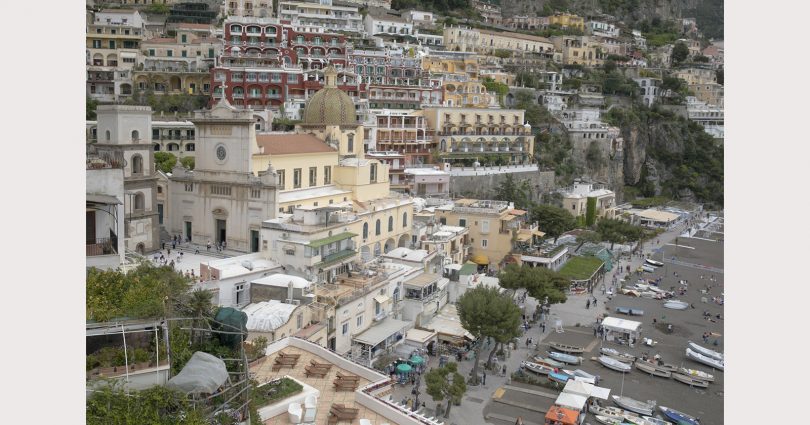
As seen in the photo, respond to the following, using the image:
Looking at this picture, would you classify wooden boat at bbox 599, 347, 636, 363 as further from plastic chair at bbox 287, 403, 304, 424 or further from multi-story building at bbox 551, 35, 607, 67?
multi-story building at bbox 551, 35, 607, 67

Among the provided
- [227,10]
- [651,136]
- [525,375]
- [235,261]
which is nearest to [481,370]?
[525,375]

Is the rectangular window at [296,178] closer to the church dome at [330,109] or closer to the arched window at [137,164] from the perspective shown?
the church dome at [330,109]

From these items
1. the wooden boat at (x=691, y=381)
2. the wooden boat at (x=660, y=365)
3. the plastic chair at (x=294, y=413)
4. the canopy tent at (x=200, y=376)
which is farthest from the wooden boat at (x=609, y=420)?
the canopy tent at (x=200, y=376)

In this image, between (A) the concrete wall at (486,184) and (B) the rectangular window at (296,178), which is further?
(A) the concrete wall at (486,184)

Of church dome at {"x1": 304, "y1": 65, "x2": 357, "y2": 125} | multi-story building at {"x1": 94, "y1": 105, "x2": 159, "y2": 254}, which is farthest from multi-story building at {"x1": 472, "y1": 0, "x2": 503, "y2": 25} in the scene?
multi-story building at {"x1": 94, "y1": 105, "x2": 159, "y2": 254}

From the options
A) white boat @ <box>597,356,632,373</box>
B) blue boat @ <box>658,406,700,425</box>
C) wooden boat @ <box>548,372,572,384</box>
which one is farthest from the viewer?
white boat @ <box>597,356,632,373</box>

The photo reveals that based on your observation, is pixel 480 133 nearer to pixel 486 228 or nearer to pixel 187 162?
pixel 486 228

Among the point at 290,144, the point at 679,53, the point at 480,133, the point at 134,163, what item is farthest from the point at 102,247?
the point at 679,53

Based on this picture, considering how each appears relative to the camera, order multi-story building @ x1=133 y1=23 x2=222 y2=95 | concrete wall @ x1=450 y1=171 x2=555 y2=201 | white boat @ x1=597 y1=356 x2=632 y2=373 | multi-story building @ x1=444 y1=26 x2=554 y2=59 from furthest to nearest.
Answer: multi-story building @ x1=444 y1=26 x2=554 y2=59 < multi-story building @ x1=133 y1=23 x2=222 y2=95 < concrete wall @ x1=450 y1=171 x2=555 y2=201 < white boat @ x1=597 y1=356 x2=632 y2=373

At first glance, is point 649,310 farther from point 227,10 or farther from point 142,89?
point 227,10
